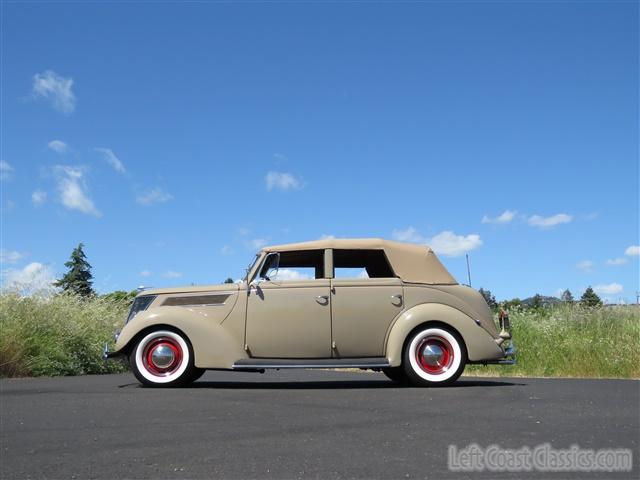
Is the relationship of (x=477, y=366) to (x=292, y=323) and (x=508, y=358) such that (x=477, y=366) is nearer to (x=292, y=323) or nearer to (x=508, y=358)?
(x=508, y=358)

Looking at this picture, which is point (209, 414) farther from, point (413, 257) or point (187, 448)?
point (413, 257)

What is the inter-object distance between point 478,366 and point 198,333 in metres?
7.62

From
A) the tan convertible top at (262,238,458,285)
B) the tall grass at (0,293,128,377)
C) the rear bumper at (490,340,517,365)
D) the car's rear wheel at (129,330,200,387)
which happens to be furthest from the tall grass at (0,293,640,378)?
the car's rear wheel at (129,330,200,387)

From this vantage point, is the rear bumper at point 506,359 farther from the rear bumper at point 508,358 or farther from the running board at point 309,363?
the running board at point 309,363

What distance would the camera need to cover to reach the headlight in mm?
8688

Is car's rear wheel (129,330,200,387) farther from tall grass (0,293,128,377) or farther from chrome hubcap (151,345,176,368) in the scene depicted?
tall grass (0,293,128,377)

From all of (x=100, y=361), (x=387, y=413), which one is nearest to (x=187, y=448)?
(x=387, y=413)

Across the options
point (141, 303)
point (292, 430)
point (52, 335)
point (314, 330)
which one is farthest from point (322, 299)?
point (52, 335)

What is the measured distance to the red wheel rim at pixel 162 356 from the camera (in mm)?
8281

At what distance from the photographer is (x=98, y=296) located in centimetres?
1702

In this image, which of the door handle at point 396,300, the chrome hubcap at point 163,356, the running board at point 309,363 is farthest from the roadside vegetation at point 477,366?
the chrome hubcap at point 163,356

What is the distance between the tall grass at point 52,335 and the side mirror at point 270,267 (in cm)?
623

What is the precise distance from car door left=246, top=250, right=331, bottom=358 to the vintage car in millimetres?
13

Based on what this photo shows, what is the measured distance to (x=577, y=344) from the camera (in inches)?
513
